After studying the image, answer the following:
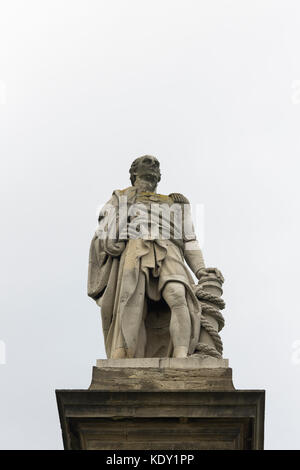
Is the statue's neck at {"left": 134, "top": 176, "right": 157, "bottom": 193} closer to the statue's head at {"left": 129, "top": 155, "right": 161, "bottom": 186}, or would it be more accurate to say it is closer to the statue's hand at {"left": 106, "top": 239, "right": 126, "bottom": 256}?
the statue's head at {"left": 129, "top": 155, "right": 161, "bottom": 186}

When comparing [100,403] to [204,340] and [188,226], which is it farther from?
[188,226]

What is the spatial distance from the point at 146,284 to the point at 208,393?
8.46 ft

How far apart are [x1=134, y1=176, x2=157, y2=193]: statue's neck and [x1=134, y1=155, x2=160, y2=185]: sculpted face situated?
39 mm

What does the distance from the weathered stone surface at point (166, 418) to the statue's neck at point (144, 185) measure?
4.40 metres

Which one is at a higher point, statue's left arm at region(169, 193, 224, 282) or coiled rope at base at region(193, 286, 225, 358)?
statue's left arm at region(169, 193, 224, 282)

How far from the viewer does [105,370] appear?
14.1 metres

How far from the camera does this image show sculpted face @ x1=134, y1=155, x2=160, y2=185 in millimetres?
17031

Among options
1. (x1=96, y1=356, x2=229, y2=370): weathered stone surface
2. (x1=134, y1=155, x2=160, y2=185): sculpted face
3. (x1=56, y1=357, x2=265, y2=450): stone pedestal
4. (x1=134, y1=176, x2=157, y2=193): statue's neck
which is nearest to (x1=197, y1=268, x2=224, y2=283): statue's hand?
(x1=96, y1=356, x2=229, y2=370): weathered stone surface

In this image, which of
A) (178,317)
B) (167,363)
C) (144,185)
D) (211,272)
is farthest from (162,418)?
(144,185)

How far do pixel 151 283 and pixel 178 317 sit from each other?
2.69 ft

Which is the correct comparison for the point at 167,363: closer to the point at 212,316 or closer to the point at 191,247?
the point at 212,316

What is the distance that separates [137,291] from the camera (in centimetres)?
1526

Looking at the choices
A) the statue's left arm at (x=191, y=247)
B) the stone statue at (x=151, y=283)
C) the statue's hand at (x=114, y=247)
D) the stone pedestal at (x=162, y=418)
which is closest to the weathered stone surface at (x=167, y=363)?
the stone statue at (x=151, y=283)
